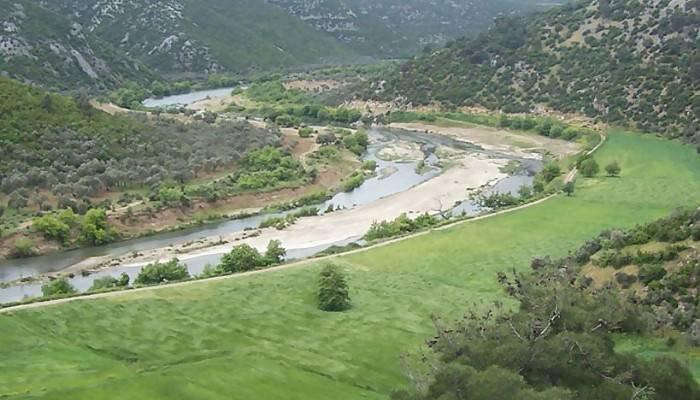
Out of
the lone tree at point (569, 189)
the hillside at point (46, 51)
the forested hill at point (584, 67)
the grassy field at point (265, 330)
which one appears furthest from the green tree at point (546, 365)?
the hillside at point (46, 51)

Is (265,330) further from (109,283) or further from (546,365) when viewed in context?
(546,365)

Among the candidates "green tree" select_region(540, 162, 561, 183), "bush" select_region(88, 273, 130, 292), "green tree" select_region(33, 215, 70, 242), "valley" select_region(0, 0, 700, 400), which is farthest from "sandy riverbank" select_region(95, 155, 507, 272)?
"bush" select_region(88, 273, 130, 292)

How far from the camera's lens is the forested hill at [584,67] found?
4651 inches

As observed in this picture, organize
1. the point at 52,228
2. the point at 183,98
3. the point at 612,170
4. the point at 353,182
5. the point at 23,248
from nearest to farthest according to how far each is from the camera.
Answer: the point at 23,248, the point at 52,228, the point at 612,170, the point at 353,182, the point at 183,98

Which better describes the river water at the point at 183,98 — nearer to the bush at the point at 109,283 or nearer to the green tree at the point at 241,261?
the green tree at the point at 241,261

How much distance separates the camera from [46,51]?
154375mm

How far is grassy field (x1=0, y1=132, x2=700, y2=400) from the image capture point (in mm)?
34500

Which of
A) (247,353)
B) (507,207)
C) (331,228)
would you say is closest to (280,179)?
(331,228)

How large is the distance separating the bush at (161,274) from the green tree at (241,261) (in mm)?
2730

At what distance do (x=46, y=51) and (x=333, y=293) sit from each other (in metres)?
124

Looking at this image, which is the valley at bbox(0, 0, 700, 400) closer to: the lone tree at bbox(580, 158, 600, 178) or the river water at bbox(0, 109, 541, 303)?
the lone tree at bbox(580, 158, 600, 178)

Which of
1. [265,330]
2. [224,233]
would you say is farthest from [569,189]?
[265,330]

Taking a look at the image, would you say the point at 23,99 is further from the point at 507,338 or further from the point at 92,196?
the point at 507,338

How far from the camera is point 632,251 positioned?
160 ft
